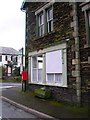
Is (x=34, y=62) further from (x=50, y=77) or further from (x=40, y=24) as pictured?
(x=50, y=77)

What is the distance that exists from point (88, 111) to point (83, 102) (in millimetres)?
1430

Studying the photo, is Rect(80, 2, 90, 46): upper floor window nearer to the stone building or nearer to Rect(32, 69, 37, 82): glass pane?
the stone building

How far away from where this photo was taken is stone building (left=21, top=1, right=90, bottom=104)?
1276 cm

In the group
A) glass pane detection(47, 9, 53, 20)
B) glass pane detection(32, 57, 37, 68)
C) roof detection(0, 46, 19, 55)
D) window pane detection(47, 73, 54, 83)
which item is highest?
roof detection(0, 46, 19, 55)

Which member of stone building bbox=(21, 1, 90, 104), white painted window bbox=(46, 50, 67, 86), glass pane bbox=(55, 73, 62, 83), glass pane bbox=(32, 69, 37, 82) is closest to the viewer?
stone building bbox=(21, 1, 90, 104)

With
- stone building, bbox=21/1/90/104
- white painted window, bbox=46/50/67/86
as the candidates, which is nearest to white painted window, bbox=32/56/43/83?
stone building, bbox=21/1/90/104

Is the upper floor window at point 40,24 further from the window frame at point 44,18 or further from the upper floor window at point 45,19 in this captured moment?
the window frame at point 44,18

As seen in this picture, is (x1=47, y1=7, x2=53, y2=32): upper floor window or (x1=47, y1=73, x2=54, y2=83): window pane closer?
(x1=47, y1=73, x2=54, y2=83): window pane

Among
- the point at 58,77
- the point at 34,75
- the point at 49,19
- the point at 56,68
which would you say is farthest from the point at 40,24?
the point at 58,77

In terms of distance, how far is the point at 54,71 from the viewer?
15383mm

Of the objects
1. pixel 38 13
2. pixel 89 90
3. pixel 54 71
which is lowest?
pixel 89 90

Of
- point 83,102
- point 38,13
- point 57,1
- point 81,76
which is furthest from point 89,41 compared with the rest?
point 38,13

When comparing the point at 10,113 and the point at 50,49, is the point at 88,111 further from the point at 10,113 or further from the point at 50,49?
the point at 50,49

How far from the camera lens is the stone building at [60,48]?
12758mm
